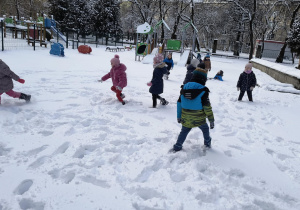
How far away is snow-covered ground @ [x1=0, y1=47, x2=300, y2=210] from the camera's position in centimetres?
264

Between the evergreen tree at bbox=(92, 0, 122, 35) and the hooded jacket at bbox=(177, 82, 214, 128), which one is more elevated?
the evergreen tree at bbox=(92, 0, 122, 35)

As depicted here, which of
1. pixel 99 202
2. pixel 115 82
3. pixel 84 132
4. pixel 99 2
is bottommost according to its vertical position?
pixel 99 202

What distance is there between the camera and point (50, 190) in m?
2.66

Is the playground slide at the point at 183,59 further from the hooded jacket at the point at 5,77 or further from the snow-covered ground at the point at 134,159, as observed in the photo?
the hooded jacket at the point at 5,77

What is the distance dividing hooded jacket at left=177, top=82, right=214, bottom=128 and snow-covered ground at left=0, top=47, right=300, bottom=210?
585 mm

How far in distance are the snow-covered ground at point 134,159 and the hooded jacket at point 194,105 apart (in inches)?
23.0

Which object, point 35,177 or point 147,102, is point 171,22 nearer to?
point 147,102

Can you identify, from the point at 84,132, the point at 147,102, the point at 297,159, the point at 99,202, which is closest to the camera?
the point at 99,202

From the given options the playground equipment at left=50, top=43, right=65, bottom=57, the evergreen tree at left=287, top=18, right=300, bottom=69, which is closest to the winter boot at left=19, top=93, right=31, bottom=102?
the playground equipment at left=50, top=43, right=65, bottom=57

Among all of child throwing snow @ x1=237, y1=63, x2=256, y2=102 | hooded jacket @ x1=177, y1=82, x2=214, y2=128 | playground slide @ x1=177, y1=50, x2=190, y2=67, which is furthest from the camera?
playground slide @ x1=177, y1=50, x2=190, y2=67

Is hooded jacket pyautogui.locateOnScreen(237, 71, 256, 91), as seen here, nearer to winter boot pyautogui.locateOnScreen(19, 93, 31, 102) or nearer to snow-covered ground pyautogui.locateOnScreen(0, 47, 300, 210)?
snow-covered ground pyautogui.locateOnScreen(0, 47, 300, 210)

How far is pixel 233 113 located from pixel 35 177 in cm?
507

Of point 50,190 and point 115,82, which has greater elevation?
point 115,82

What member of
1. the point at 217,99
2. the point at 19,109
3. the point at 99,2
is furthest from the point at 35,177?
the point at 99,2
